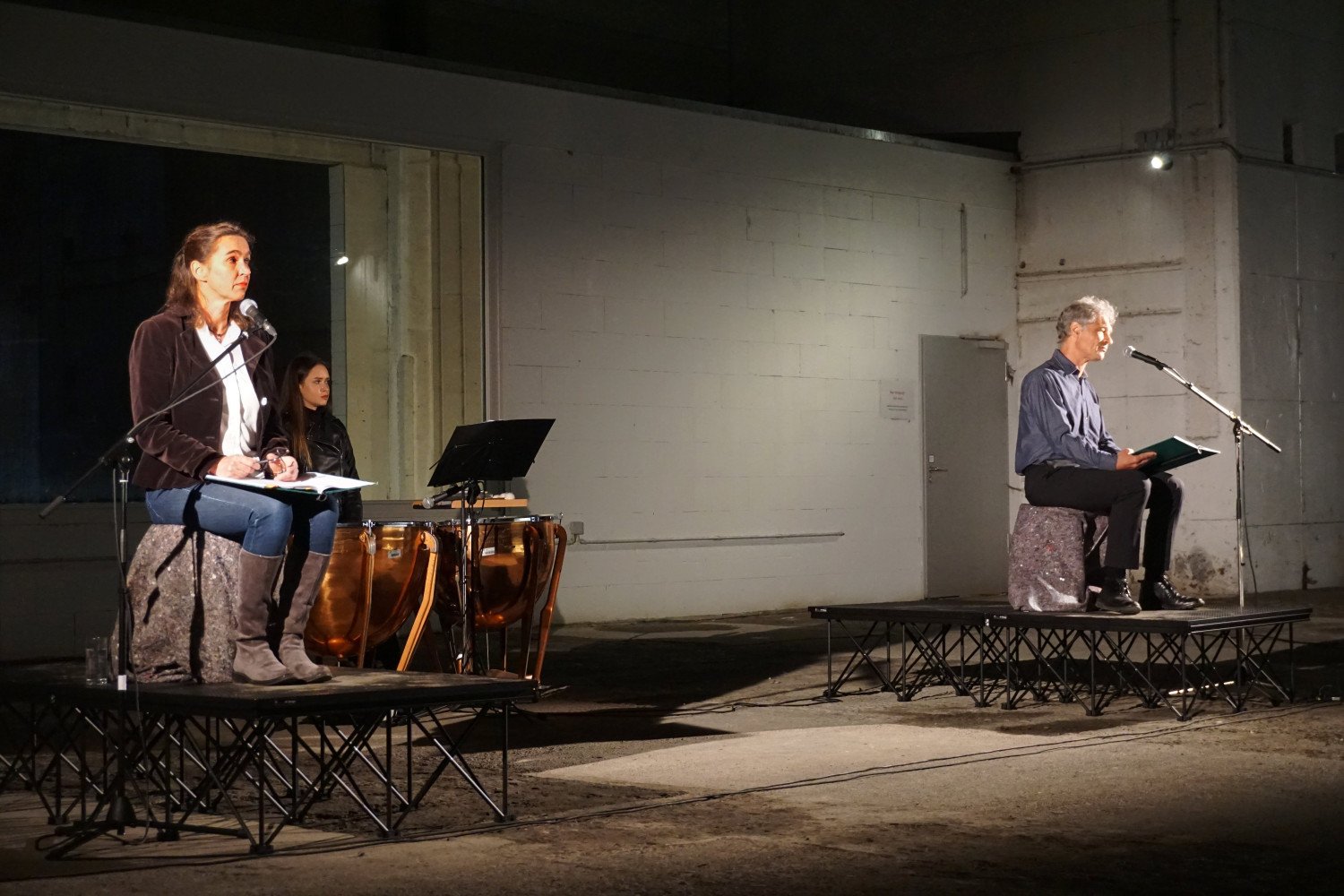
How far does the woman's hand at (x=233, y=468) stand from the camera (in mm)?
4805

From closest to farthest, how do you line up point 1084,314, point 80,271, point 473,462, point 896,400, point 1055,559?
point 473,462 → point 1055,559 → point 1084,314 → point 80,271 → point 896,400

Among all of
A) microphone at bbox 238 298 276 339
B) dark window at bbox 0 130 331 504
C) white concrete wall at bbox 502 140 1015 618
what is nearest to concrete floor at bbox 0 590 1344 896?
microphone at bbox 238 298 276 339

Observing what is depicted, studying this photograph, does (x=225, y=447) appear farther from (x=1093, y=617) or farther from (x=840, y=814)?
(x=1093, y=617)

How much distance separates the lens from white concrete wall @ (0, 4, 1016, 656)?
11.1 metres

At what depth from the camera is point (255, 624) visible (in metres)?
4.91

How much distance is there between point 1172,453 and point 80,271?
6.19 meters

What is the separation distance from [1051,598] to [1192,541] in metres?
6.50

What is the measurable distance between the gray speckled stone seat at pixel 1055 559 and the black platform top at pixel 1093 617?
0.47ft

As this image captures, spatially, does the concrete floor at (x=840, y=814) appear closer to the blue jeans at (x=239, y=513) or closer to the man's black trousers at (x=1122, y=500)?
the man's black trousers at (x=1122, y=500)

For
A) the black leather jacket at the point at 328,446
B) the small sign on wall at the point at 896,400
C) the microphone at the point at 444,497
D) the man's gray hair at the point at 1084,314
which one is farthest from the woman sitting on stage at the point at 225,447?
the small sign on wall at the point at 896,400

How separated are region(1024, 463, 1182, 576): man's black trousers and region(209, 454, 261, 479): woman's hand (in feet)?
12.8

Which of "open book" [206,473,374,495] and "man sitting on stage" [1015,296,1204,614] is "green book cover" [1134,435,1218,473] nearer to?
"man sitting on stage" [1015,296,1204,614]

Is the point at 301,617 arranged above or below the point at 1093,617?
above

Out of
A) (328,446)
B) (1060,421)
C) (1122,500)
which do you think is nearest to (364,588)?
(328,446)
